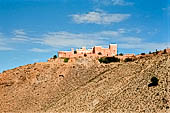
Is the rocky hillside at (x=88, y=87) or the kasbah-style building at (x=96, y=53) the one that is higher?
the kasbah-style building at (x=96, y=53)

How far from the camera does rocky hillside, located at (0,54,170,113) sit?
42.0 meters

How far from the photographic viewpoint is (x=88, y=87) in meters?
52.6

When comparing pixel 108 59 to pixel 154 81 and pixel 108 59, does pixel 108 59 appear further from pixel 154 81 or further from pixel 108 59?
pixel 154 81

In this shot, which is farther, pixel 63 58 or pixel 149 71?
pixel 63 58

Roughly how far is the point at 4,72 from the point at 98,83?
2220 centimetres

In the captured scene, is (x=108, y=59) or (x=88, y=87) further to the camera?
(x=108, y=59)

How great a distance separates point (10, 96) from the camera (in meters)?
56.8

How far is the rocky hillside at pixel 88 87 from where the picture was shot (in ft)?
138

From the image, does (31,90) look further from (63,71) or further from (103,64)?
(103,64)

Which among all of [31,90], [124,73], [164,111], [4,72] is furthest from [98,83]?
[4,72]

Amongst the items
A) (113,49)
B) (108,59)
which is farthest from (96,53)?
(108,59)

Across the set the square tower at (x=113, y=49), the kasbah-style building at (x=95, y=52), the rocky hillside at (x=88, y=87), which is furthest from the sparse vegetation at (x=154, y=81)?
the square tower at (x=113, y=49)

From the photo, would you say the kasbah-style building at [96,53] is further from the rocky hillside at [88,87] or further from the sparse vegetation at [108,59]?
the rocky hillside at [88,87]

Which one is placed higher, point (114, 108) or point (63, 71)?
point (63, 71)
